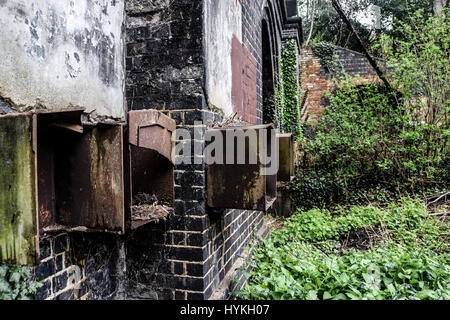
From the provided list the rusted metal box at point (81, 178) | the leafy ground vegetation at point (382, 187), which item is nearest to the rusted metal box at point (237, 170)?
the rusted metal box at point (81, 178)

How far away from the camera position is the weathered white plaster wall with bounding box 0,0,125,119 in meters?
1.62

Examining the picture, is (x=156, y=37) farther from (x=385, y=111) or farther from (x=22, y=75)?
(x=385, y=111)

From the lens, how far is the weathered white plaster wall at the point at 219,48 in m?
2.63

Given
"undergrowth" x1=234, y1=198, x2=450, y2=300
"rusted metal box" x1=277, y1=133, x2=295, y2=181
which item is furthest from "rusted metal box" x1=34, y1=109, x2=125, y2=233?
"rusted metal box" x1=277, y1=133, x2=295, y2=181

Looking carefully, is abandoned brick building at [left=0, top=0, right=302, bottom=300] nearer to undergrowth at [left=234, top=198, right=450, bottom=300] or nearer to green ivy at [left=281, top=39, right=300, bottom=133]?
undergrowth at [left=234, top=198, right=450, bottom=300]

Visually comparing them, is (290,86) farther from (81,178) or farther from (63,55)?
(81,178)

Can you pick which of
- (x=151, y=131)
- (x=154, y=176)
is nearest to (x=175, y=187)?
(x=154, y=176)

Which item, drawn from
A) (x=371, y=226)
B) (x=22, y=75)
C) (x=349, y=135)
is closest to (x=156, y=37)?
(x=22, y=75)

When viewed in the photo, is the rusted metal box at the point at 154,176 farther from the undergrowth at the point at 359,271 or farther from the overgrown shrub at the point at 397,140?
the overgrown shrub at the point at 397,140

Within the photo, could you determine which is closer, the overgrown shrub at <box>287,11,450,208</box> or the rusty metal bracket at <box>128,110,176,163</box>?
the rusty metal bracket at <box>128,110,176,163</box>

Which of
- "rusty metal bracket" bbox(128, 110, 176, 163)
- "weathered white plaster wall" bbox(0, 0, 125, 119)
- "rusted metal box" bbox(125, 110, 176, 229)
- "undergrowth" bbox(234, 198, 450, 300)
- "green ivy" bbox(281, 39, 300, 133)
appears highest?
"green ivy" bbox(281, 39, 300, 133)

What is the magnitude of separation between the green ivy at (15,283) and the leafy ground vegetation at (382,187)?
74.8 inches

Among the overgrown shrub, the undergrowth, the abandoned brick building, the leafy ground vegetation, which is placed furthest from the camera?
the overgrown shrub

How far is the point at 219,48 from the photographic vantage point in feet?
9.55
